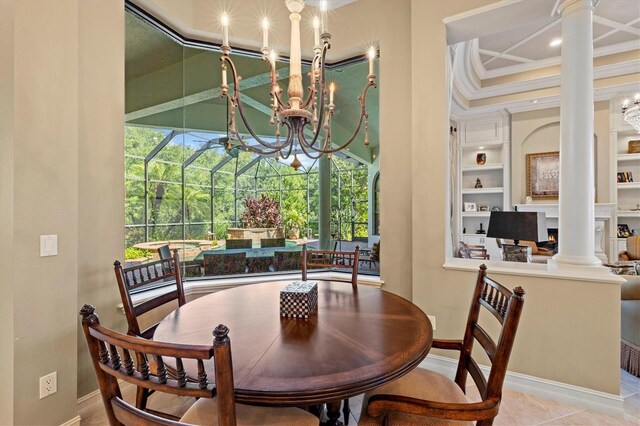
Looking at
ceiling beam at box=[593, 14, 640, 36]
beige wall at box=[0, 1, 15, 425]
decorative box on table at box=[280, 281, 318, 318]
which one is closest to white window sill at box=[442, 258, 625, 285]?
decorative box on table at box=[280, 281, 318, 318]

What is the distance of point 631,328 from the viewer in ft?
8.67

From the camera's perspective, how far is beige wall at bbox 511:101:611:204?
5465 mm

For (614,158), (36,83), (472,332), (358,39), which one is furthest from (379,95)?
(614,158)

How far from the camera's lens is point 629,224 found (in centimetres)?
549

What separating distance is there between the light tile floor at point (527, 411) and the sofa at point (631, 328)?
0.39m

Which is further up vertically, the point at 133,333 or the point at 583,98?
the point at 583,98

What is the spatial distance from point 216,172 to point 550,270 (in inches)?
120

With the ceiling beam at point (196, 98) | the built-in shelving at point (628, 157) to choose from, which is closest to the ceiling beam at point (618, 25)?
the built-in shelving at point (628, 157)

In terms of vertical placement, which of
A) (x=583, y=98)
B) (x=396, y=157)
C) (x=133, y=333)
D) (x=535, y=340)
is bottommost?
(x=535, y=340)

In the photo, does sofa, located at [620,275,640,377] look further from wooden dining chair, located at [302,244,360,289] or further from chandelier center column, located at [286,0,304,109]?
chandelier center column, located at [286,0,304,109]

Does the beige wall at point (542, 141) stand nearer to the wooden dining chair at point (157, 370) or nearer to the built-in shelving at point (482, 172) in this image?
the built-in shelving at point (482, 172)

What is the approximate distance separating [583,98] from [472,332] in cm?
202

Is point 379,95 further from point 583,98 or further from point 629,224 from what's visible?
point 629,224

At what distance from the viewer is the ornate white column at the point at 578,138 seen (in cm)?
228
